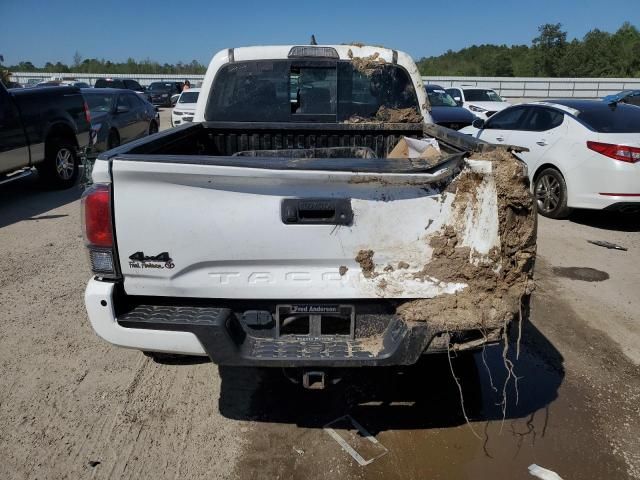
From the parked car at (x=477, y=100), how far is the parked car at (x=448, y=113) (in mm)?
1387

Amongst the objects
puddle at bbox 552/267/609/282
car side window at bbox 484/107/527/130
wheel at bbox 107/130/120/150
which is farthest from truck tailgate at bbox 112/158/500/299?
wheel at bbox 107/130/120/150

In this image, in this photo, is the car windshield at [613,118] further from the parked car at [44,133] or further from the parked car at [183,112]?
the parked car at [183,112]

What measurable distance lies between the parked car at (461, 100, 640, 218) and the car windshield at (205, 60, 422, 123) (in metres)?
3.41

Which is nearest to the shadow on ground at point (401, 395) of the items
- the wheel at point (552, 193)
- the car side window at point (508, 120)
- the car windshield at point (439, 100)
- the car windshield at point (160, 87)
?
Result: the wheel at point (552, 193)

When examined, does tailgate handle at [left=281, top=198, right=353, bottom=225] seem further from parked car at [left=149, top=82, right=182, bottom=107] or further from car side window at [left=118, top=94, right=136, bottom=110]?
parked car at [left=149, top=82, right=182, bottom=107]

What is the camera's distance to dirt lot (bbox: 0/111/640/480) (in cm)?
289

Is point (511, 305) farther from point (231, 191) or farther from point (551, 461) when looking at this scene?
point (231, 191)

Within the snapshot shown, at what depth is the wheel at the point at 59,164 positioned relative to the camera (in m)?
9.30

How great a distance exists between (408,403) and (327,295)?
4.29 ft

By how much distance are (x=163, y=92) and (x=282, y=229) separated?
34.2 meters

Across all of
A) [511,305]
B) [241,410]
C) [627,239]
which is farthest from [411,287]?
[627,239]

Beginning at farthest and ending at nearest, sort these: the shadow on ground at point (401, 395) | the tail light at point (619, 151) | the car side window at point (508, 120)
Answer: the car side window at point (508, 120), the tail light at point (619, 151), the shadow on ground at point (401, 395)

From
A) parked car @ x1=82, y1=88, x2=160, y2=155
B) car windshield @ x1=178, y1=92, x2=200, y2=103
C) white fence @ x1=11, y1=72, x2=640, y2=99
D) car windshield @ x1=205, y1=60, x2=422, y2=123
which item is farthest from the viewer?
white fence @ x1=11, y1=72, x2=640, y2=99

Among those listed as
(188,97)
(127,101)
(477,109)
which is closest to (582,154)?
(127,101)
